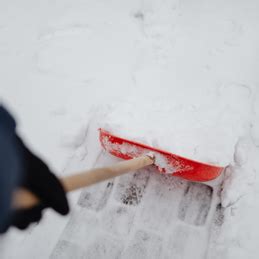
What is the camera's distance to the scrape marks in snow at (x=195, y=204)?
212 cm

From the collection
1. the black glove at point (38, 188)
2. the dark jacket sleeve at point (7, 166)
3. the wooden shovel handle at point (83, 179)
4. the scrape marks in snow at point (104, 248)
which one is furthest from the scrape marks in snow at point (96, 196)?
the dark jacket sleeve at point (7, 166)

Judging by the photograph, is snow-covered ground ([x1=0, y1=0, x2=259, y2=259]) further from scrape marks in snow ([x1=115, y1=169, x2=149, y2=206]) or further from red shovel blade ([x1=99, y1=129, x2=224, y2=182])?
red shovel blade ([x1=99, y1=129, x2=224, y2=182])

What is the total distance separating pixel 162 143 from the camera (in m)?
2.23

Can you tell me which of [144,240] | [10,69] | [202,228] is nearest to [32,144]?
[10,69]

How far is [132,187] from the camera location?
2244 millimetres

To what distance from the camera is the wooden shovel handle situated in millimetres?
1034

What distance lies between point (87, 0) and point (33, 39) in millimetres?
716

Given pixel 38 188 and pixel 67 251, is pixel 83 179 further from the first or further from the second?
pixel 67 251

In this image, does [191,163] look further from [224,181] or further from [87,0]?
[87,0]

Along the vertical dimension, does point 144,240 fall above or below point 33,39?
below

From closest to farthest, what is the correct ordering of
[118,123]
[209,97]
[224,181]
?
[224,181] → [118,123] → [209,97]

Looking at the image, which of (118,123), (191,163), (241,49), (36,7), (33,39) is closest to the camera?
(191,163)

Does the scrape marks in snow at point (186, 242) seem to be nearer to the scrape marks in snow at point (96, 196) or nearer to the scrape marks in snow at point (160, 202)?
the scrape marks in snow at point (160, 202)

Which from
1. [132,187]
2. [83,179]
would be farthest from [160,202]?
[83,179]
